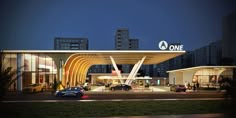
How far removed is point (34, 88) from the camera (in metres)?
40.0

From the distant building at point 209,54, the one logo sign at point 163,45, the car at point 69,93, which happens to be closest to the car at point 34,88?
the car at point 69,93

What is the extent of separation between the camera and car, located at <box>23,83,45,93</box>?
38.6 m

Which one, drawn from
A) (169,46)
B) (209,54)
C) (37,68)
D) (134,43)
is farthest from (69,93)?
(134,43)

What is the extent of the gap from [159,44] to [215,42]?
9075cm

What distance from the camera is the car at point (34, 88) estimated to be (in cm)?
3861

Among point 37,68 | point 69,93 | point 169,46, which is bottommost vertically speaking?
point 69,93

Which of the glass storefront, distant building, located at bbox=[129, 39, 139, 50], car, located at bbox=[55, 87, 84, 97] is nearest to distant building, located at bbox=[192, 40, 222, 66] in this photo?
→ distant building, located at bbox=[129, 39, 139, 50]

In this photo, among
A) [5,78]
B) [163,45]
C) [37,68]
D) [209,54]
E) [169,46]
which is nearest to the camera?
[5,78]

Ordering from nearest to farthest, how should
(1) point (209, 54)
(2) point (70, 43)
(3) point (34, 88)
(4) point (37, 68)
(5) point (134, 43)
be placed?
(3) point (34, 88) < (4) point (37, 68) < (1) point (209, 54) < (2) point (70, 43) < (5) point (134, 43)

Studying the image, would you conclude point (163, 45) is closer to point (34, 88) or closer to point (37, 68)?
point (37, 68)

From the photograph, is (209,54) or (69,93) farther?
(209,54)

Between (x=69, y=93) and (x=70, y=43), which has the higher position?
(x=70, y=43)

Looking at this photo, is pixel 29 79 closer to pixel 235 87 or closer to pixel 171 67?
pixel 235 87

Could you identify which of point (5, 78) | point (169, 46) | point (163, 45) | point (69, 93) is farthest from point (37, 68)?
point (5, 78)
